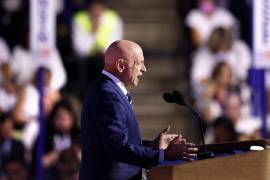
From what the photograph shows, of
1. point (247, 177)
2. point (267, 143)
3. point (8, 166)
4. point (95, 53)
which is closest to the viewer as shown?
point (247, 177)

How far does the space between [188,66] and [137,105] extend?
87cm

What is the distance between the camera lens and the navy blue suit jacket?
550 cm

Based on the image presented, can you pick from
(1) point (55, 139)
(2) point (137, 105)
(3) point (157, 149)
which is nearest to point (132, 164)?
(3) point (157, 149)

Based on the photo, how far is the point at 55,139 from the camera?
39.4ft

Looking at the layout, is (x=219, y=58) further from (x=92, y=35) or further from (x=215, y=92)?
(x=92, y=35)

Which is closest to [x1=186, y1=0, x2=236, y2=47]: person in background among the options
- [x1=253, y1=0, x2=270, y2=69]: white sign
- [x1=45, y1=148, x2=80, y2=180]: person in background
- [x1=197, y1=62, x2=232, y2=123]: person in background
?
[x1=197, y1=62, x2=232, y2=123]: person in background

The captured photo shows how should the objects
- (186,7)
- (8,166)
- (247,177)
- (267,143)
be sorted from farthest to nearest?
(186,7) < (8,166) < (267,143) < (247,177)

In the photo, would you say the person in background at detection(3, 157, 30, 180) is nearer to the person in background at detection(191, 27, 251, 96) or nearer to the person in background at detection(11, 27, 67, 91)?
the person in background at detection(11, 27, 67, 91)

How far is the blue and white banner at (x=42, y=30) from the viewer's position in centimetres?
1150

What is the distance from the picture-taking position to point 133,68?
584 cm

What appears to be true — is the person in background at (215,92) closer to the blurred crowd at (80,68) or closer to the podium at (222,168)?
the blurred crowd at (80,68)

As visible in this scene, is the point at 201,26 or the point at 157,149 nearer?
the point at 157,149

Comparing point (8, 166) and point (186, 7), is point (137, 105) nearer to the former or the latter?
→ point (186, 7)

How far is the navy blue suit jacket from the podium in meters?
0.17
